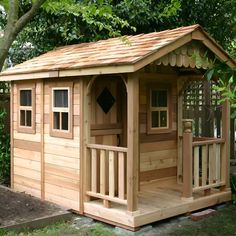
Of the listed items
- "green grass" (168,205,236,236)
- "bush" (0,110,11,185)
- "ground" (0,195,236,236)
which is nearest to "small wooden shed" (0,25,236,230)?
"ground" (0,195,236,236)

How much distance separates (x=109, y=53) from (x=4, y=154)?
3803mm

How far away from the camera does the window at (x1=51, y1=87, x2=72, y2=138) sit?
6.52 metres

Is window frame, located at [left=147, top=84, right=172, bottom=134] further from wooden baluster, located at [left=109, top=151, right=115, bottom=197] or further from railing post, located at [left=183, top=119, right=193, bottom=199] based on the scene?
wooden baluster, located at [left=109, top=151, right=115, bottom=197]

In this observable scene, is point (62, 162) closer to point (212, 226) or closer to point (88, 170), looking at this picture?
point (88, 170)

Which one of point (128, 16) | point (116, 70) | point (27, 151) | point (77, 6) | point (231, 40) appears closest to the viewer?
point (77, 6)

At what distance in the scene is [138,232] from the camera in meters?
5.59

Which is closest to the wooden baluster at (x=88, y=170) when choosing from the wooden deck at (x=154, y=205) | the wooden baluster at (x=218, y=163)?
the wooden deck at (x=154, y=205)

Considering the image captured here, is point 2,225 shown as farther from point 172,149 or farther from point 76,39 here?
point 76,39

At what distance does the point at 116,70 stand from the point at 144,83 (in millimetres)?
1629

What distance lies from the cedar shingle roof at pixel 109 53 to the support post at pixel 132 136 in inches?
11.9

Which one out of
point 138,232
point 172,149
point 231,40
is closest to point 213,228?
point 138,232

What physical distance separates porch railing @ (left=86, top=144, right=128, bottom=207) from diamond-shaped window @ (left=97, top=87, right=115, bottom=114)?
2.39 ft

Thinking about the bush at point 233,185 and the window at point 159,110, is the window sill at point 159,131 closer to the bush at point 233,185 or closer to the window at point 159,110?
the window at point 159,110

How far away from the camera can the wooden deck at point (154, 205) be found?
5.67 meters
